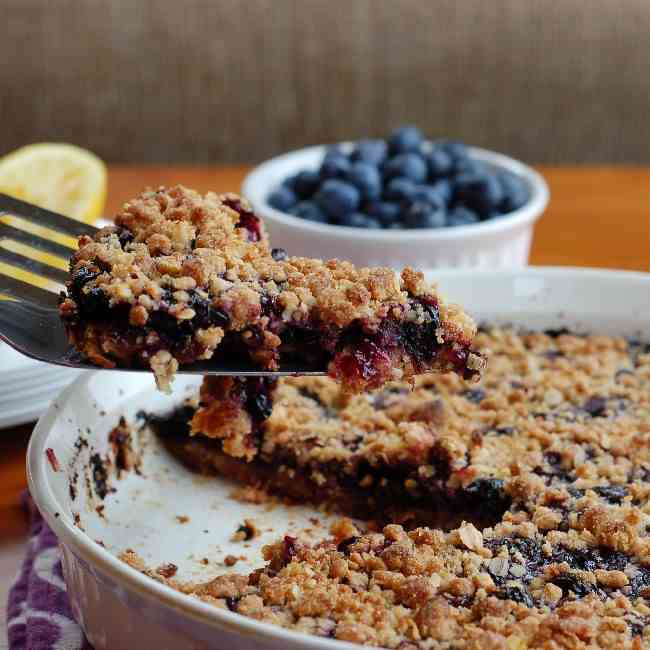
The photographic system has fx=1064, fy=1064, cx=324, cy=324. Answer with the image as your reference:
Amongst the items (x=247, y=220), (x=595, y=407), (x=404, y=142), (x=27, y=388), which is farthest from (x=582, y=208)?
(x=27, y=388)

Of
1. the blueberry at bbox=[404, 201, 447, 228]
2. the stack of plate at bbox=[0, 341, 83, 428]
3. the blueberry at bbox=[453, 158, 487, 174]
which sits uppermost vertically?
the blueberry at bbox=[453, 158, 487, 174]

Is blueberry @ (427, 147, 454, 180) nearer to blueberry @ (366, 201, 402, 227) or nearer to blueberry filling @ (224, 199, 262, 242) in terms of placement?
blueberry @ (366, 201, 402, 227)

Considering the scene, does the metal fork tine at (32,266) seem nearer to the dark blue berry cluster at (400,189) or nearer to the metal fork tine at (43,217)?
the metal fork tine at (43,217)

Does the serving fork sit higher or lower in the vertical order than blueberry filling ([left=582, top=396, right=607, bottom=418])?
higher

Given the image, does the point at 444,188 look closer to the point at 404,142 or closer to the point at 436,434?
the point at 404,142

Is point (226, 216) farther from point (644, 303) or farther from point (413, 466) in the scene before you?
point (644, 303)

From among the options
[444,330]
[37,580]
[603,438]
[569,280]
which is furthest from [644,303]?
[37,580]

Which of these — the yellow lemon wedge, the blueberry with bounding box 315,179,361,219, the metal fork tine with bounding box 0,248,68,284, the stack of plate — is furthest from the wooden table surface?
the metal fork tine with bounding box 0,248,68,284
